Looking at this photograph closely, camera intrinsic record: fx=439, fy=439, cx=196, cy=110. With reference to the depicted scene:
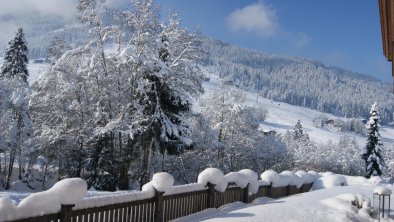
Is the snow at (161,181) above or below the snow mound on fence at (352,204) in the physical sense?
above

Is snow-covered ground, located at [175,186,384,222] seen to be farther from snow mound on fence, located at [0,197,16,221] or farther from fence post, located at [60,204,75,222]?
snow mound on fence, located at [0,197,16,221]

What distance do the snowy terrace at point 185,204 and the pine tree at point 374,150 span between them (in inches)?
1657

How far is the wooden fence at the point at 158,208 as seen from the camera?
781cm

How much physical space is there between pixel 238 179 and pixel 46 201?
9.50m

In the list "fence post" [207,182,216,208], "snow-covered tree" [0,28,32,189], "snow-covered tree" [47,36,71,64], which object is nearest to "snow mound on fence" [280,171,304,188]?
"fence post" [207,182,216,208]

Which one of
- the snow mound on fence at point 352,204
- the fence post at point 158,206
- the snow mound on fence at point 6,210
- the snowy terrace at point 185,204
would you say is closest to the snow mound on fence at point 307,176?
the snowy terrace at point 185,204

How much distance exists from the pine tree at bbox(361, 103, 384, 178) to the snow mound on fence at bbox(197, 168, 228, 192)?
45.7 metres

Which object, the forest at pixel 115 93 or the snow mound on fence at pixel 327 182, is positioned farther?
the snow mound on fence at pixel 327 182

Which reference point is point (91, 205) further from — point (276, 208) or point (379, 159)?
point (379, 159)

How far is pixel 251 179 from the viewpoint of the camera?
16531 mm

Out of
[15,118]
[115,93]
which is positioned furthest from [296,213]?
[15,118]

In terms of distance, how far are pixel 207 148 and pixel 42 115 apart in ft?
68.3

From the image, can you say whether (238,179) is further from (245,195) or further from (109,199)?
(109,199)

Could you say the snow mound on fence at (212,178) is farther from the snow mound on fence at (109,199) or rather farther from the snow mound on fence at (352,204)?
the snow mound on fence at (352,204)
